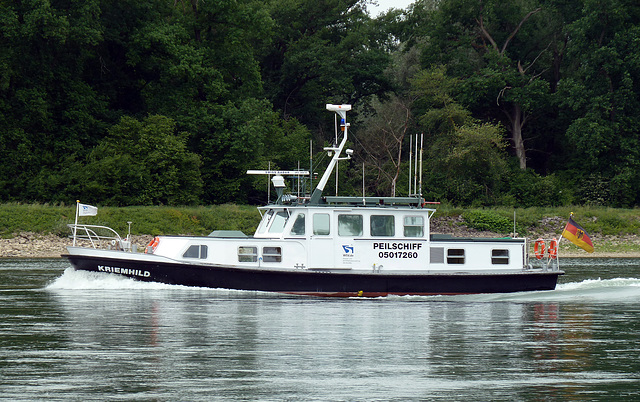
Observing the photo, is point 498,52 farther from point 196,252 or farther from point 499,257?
point 196,252

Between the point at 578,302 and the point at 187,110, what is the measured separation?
1624 inches

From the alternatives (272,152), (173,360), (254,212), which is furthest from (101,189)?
(173,360)

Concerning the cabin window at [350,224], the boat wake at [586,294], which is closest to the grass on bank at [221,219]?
the cabin window at [350,224]

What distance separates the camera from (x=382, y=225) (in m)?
27.0

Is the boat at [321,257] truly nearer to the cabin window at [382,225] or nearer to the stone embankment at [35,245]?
the cabin window at [382,225]

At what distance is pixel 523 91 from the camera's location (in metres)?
70.6

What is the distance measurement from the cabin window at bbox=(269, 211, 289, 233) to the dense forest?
32271 mm

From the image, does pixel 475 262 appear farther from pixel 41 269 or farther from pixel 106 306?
pixel 41 269

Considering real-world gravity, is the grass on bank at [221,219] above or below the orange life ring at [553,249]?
above

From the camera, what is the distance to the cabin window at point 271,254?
1053 inches

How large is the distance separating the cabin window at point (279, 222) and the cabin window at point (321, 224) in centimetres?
91

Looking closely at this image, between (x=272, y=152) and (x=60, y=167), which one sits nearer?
(x=60, y=167)

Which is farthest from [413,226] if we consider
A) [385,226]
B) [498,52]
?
[498,52]

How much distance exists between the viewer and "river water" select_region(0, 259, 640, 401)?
14.2 m
